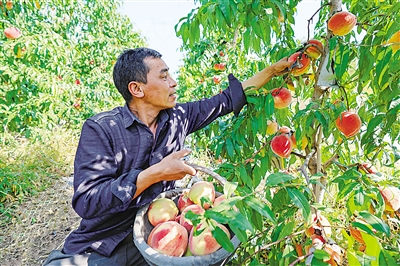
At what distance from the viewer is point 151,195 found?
4.25 feet

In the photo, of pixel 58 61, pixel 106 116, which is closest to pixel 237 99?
pixel 106 116

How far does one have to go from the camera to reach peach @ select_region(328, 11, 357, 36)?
3.55 feet

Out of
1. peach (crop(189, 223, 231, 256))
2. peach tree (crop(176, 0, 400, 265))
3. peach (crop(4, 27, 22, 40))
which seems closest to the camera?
peach tree (crop(176, 0, 400, 265))

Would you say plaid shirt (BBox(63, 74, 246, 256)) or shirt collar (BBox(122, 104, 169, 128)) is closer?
plaid shirt (BBox(63, 74, 246, 256))

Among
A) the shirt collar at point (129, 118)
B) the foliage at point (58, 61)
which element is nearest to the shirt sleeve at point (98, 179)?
the shirt collar at point (129, 118)

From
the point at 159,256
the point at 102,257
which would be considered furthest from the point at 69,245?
the point at 159,256

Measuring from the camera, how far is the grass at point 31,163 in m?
3.15

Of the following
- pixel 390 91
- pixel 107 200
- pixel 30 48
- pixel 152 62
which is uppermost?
pixel 30 48

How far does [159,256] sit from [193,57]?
401 centimetres

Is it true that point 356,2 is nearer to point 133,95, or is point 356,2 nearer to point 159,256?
point 133,95

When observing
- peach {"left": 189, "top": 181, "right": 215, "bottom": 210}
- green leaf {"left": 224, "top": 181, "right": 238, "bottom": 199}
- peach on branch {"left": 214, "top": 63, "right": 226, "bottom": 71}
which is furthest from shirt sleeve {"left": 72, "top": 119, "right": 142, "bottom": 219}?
peach on branch {"left": 214, "top": 63, "right": 226, "bottom": 71}

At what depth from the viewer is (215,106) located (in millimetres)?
1545

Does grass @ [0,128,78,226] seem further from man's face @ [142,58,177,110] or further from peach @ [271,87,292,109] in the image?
peach @ [271,87,292,109]

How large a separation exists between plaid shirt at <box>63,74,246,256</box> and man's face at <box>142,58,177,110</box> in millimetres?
96
